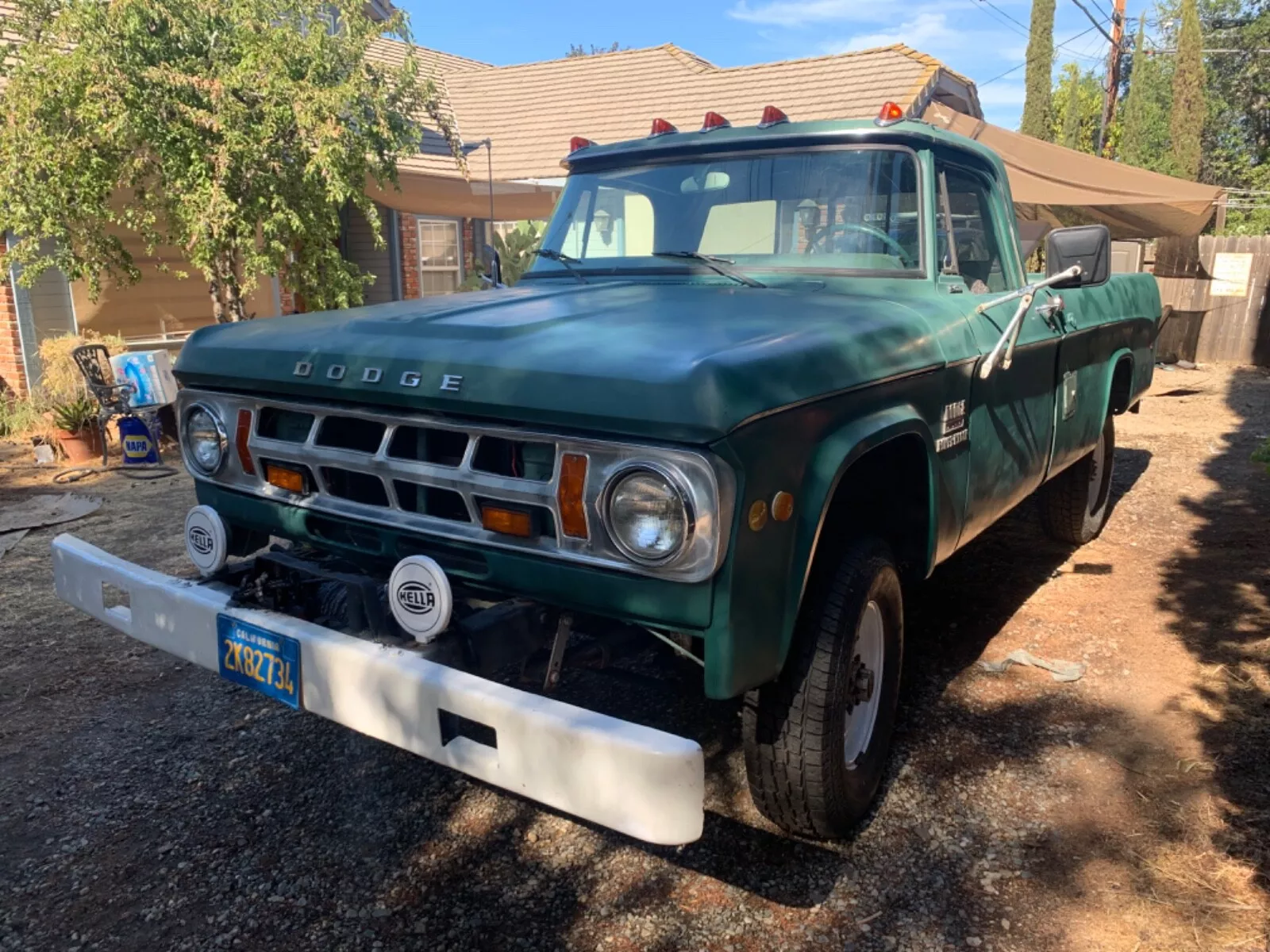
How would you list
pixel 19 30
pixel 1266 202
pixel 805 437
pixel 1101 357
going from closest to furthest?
pixel 805 437 → pixel 1101 357 → pixel 19 30 → pixel 1266 202

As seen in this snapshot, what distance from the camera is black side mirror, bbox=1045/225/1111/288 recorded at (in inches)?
140

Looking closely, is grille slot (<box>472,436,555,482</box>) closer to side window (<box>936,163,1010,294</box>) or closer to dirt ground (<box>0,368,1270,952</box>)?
dirt ground (<box>0,368,1270,952</box>)

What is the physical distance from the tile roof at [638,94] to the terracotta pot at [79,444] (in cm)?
590

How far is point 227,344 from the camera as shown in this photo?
2965mm

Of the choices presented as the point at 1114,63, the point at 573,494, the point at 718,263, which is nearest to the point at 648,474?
the point at 573,494

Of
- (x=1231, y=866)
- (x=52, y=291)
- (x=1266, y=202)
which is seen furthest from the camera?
(x=1266, y=202)

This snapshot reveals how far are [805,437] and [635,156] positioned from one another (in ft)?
6.68

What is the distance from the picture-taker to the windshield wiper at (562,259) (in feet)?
12.3

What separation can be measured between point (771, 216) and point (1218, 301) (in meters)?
13.7

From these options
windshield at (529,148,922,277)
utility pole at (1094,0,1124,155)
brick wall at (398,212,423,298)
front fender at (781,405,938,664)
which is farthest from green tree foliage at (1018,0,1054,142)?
front fender at (781,405,938,664)

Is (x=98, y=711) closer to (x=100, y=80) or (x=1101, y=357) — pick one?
(x=1101, y=357)

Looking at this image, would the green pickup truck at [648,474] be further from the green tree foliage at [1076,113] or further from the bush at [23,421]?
the green tree foliage at [1076,113]

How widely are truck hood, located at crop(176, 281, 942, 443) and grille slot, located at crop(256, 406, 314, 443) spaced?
7 centimetres

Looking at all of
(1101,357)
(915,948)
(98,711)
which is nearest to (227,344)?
(98,711)
